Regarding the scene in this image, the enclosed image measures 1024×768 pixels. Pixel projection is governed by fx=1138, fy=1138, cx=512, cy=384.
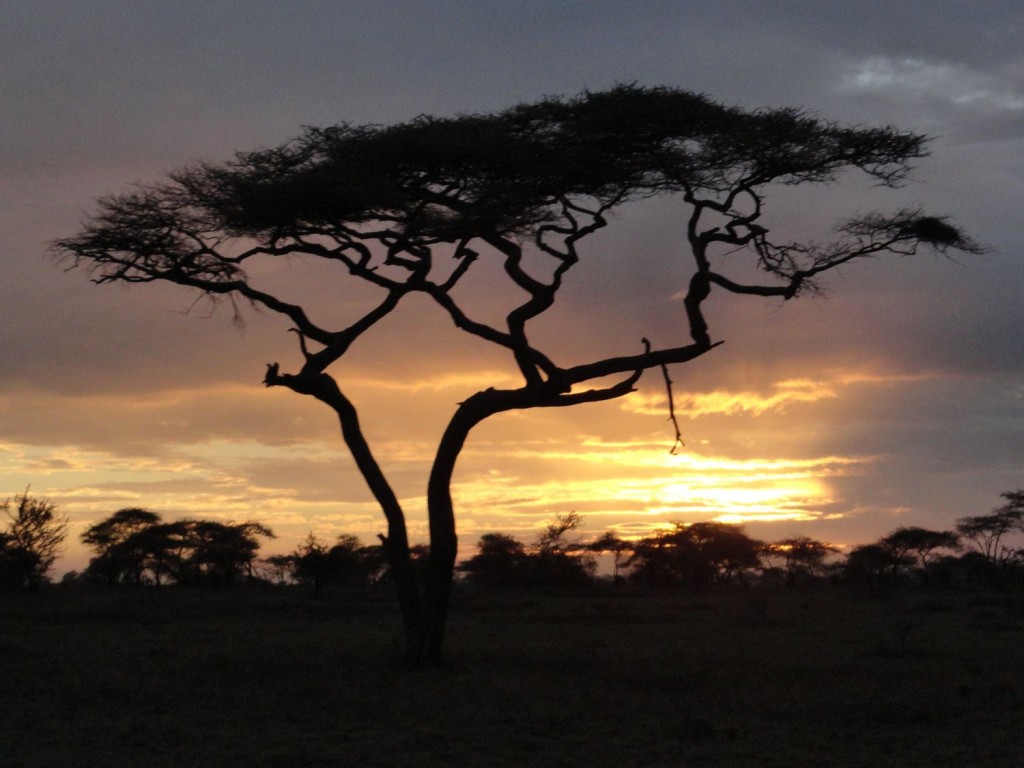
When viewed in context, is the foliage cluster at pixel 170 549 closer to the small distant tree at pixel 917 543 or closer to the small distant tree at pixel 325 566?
the small distant tree at pixel 325 566

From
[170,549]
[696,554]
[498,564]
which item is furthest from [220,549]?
[696,554]

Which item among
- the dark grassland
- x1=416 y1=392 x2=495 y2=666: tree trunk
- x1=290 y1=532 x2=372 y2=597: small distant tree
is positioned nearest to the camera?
the dark grassland

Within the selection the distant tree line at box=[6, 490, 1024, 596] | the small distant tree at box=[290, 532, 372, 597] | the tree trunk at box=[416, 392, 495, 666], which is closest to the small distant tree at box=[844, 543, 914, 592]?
the distant tree line at box=[6, 490, 1024, 596]

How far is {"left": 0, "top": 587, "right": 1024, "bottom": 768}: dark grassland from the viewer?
8.81 metres

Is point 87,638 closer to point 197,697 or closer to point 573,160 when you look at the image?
point 197,697

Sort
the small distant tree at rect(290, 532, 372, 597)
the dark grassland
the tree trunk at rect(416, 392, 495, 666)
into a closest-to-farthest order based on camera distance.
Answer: the dark grassland
the tree trunk at rect(416, 392, 495, 666)
the small distant tree at rect(290, 532, 372, 597)

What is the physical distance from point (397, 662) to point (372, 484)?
218 centimetres

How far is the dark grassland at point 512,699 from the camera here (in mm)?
8812

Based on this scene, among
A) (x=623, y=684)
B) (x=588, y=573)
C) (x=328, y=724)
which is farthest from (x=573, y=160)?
(x=588, y=573)

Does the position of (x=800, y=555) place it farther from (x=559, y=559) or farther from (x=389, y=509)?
(x=389, y=509)

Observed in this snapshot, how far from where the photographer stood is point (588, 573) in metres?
45.8

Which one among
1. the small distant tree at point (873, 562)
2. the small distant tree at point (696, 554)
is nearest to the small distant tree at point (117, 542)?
the small distant tree at point (696, 554)

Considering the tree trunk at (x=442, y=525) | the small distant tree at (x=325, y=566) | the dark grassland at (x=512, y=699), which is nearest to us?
the dark grassland at (x=512, y=699)

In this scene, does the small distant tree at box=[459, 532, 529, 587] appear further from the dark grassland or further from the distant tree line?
the dark grassland
